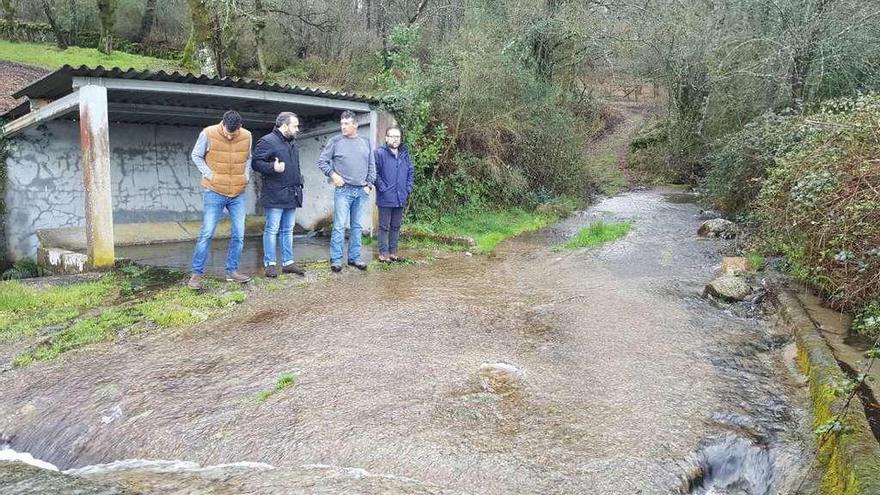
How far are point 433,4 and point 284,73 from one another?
19.2 feet

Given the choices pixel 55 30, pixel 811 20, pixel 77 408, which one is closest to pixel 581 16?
pixel 811 20

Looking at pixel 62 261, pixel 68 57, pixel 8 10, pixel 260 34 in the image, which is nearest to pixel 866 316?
pixel 62 261

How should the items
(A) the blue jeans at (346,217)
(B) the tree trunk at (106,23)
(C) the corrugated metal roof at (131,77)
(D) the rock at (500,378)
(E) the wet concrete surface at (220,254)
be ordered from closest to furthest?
(D) the rock at (500,378) → (C) the corrugated metal roof at (131,77) → (A) the blue jeans at (346,217) → (E) the wet concrete surface at (220,254) → (B) the tree trunk at (106,23)

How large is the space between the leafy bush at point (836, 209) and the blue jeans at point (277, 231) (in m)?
5.80

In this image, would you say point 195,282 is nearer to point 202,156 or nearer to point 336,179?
point 202,156

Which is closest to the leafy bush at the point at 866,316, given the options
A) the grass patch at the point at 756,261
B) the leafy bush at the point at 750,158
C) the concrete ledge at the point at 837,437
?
the concrete ledge at the point at 837,437

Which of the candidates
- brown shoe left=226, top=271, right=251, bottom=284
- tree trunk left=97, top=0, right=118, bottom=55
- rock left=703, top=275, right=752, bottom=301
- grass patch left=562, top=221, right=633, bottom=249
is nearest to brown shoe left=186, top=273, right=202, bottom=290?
brown shoe left=226, top=271, right=251, bottom=284

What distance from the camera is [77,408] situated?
4.54 metres

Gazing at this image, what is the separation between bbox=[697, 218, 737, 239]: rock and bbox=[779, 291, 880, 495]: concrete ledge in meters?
6.04

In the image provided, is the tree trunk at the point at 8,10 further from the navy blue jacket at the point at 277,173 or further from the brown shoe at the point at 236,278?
the brown shoe at the point at 236,278

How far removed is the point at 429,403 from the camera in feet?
14.7

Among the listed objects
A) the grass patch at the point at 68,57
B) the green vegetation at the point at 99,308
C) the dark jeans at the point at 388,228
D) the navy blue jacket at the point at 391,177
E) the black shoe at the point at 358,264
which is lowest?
the green vegetation at the point at 99,308

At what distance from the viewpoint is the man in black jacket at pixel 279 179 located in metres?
7.33

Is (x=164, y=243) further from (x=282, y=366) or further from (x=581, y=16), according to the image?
(x=581, y=16)
